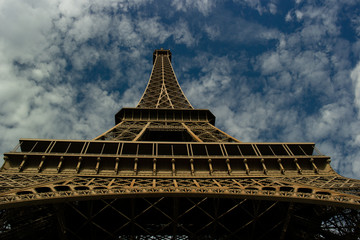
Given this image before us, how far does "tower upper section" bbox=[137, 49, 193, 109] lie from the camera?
42.4 m

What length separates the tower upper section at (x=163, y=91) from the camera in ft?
139

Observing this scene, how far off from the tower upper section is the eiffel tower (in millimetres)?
20651

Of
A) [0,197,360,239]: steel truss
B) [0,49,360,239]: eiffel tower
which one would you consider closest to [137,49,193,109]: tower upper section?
[0,49,360,239]: eiffel tower

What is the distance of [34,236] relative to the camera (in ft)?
48.9

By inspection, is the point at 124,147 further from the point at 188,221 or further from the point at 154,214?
the point at 188,221

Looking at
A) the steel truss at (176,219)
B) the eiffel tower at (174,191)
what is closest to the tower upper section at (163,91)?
the eiffel tower at (174,191)

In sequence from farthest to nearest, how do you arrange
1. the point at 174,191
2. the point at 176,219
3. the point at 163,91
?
the point at 163,91, the point at 176,219, the point at 174,191

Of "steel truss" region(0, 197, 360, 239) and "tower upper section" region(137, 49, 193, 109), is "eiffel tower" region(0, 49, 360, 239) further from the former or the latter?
"tower upper section" region(137, 49, 193, 109)

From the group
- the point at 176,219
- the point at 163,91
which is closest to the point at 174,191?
the point at 176,219

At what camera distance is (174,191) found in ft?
44.8

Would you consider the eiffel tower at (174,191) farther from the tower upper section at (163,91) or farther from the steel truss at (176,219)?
the tower upper section at (163,91)

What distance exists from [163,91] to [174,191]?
35101 millimetres

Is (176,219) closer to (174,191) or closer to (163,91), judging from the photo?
(174,191)

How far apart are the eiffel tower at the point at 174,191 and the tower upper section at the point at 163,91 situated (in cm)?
2065
